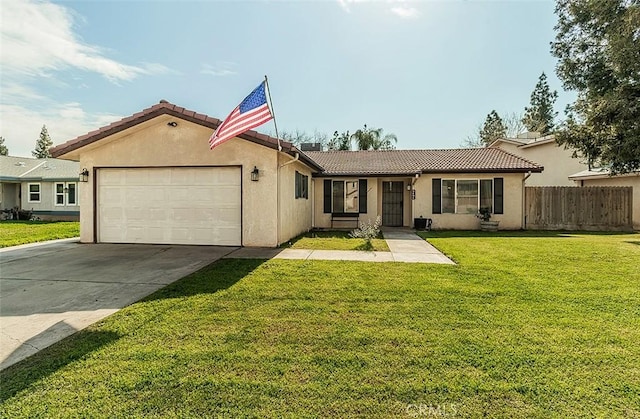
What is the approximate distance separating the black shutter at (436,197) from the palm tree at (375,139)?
51.4 feet

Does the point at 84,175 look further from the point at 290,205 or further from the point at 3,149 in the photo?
the point at 3,149

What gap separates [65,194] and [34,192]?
2512mm

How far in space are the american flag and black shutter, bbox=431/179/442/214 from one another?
927 cm

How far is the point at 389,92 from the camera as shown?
52.1ft

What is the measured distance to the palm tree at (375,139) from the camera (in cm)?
2952

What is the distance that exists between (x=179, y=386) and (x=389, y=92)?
15.7m

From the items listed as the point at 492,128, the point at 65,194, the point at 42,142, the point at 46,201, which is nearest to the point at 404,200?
the point at 65,194

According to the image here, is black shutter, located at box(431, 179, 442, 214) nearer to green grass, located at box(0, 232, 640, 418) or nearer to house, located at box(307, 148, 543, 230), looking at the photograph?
house, located at box(307, 148, 543, 230)

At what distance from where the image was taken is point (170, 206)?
383 inches

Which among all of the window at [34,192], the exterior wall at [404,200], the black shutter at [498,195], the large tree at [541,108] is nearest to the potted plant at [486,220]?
the black shutter at [498,195]

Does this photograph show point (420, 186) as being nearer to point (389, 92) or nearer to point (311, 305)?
point (389, 92)

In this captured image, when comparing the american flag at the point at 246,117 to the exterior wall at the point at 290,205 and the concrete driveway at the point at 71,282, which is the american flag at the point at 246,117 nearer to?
the exterior wall at the point at 290,205

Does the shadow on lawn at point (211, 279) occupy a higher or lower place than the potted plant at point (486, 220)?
lower

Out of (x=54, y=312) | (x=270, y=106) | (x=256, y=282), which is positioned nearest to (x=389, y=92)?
(x=270, y=106)
